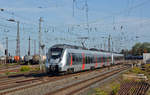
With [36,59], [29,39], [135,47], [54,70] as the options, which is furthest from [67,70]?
[135,47]

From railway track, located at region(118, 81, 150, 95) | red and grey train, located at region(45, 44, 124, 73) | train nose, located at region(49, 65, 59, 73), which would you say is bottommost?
railway track, located at region(118, 81, 150, 95)

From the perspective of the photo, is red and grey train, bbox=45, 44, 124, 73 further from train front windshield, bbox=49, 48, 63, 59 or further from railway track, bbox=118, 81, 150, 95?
railway track, bbox=118, 81, 150, 95

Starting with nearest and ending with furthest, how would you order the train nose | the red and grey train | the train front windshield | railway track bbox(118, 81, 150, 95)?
railway track bbox(118, 81, 150, 95) → the train nose → the red and grey train → the train front windshield

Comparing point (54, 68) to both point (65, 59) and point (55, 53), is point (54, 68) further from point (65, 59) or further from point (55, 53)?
point (55, 53)

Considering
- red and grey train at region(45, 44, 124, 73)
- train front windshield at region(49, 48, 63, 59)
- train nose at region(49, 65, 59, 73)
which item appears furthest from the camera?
train front windshield at region(49, 48, 63, 59)

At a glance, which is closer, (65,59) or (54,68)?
(54,68)

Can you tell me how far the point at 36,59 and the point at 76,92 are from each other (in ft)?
137

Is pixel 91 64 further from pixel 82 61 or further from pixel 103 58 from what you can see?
pixel 103 58

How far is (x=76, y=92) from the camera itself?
45.3ft

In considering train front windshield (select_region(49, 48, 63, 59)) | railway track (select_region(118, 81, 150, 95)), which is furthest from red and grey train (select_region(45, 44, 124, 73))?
railway track (select_region(118, 81, 150, 95))

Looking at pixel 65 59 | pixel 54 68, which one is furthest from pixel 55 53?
pixel 54 68

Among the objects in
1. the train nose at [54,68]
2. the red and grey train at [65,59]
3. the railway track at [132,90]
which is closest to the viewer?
the railway track at [132,90]

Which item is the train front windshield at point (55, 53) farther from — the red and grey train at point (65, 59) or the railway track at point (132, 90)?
the railway track at point (132, 90)

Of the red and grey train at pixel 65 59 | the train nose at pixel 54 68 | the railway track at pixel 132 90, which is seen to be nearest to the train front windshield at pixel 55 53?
the red and grey train at pixel 65 59
